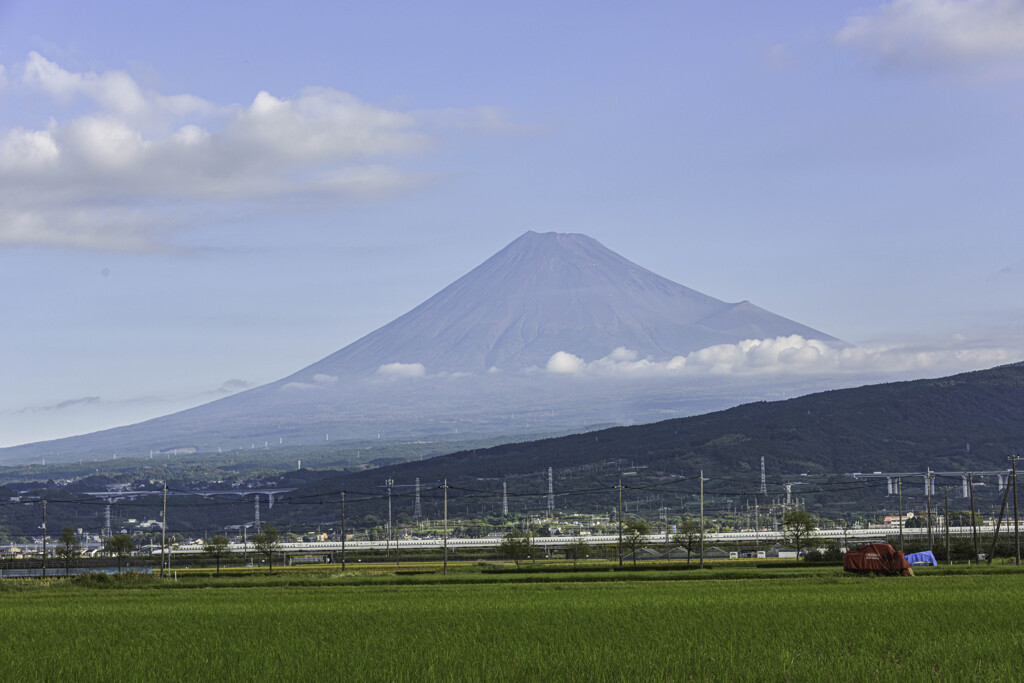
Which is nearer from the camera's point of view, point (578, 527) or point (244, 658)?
point (244, 658)

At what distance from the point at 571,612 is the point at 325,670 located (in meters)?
12.0

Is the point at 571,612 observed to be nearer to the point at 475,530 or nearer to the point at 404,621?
the point at 404,621

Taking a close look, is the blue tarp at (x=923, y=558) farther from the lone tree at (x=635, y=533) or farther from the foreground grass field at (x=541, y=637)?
the lone tree at (x=635, y=533)

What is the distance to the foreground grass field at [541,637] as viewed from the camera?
1734 cm

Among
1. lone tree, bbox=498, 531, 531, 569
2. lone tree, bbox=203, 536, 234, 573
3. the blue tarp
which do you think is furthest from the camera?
lone tree, bbox=203, 536, 234, 573

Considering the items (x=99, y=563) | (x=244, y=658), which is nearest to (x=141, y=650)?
(x=244, y=658)

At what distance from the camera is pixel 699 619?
85.4 feet

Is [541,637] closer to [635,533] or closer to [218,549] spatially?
[635,533]

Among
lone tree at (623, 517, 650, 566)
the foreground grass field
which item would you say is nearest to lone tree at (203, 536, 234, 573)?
lone tree at (623, 517, 650, 566)

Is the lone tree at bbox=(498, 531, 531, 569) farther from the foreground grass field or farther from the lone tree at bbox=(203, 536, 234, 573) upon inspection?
the foreground grass field

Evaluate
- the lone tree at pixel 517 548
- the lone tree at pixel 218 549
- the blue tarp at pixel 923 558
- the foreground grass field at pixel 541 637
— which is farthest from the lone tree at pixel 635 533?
the foreground grass field at pixel 541 637

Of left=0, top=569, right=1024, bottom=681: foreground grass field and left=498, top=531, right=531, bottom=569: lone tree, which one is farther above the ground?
left=0, top=569, right=1024, bottom=681: foreground grass field

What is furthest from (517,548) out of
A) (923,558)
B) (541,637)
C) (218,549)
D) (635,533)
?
(541,637)

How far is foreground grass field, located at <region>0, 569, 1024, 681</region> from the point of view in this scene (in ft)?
56.9
